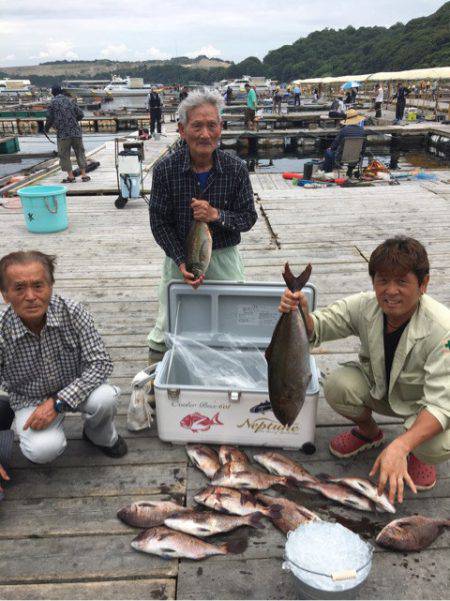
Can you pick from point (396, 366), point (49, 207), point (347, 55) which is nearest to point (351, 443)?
point (396, 366)

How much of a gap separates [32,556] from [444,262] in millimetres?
4849

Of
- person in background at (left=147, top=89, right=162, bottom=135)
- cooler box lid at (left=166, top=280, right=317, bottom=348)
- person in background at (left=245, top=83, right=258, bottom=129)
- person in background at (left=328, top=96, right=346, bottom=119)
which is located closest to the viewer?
cooler box lid at (left=166, top=280, right=317, bottom=348)

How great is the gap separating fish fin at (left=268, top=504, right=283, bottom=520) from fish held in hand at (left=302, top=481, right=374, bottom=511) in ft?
0.70

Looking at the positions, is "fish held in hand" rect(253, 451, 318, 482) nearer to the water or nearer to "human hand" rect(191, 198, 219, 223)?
"human hand" rect(191, 198, 219, 223)

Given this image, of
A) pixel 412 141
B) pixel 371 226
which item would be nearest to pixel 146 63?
pixel 412 141

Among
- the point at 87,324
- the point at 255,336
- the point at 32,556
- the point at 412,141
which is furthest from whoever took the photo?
the point at 412,141

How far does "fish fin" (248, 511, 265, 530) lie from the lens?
2.06 meters

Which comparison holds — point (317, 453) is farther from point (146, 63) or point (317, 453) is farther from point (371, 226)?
point (146, 63)

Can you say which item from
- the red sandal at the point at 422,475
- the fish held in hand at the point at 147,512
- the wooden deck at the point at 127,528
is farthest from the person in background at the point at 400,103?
the fish held in hand at the point at 147,512

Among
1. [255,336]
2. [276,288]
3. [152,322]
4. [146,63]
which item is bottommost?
[152,322]

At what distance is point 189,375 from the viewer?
9.62 feet

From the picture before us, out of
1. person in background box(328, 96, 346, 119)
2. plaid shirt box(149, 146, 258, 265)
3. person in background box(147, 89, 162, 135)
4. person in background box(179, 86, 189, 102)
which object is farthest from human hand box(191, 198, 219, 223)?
person in background box(328, 96, 346, 119)

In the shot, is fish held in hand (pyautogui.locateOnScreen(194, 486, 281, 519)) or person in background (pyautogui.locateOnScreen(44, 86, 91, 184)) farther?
person in background (pyautogui.locateOnScreen(44, 86, 91, 184))

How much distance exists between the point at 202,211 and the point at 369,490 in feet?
5.15
